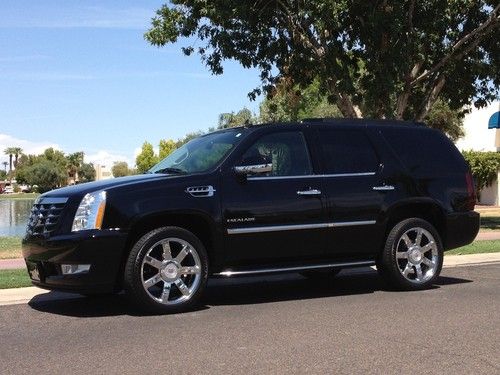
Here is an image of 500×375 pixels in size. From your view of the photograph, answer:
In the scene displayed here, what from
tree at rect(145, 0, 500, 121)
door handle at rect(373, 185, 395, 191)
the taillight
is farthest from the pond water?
the taillight

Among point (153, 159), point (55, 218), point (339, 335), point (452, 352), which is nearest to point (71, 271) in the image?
point (55, 218)

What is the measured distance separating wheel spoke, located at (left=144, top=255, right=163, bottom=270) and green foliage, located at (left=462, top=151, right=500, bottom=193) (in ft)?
92.6

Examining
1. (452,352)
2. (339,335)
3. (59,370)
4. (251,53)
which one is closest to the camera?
(59,370)

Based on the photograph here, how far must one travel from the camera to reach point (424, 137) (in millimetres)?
8844

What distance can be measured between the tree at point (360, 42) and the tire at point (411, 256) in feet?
29.0

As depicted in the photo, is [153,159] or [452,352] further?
[153,159]

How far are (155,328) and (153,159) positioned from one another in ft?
401

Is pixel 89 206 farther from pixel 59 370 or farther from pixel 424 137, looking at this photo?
pixel 424 137

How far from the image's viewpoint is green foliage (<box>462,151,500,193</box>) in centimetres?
3303

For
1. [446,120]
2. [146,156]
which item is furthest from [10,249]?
[146,156]

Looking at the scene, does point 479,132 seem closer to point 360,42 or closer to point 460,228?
point 360,42

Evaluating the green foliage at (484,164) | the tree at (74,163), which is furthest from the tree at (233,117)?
the tree at (74,163)

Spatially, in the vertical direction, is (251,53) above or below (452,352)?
above

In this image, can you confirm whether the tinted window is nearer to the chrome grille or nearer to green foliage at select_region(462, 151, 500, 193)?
the chrome grille
